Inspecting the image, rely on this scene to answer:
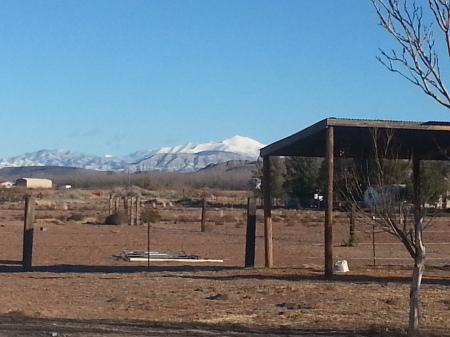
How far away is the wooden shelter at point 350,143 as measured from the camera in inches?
774

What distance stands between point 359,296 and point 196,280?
4.68 m

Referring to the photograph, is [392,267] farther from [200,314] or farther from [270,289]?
[200,314]

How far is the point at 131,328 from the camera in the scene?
13.2m

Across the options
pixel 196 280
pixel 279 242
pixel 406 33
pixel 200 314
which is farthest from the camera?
pixel 279 242

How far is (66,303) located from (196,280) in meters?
4.47

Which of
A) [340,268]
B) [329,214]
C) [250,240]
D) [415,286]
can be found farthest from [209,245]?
[415,286]

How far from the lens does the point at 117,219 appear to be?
50.7 metres

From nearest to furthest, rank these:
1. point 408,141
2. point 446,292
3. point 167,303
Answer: point 167,303 < point 446,292 < point 408,141

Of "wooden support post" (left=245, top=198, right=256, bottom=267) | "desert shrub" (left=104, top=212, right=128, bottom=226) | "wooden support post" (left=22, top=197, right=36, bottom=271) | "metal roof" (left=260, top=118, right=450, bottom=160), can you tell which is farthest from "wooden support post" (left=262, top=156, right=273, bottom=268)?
"desert shrub" (left=104, top=212, right=128, bottom=226)

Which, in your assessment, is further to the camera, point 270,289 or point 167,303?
point 270,289

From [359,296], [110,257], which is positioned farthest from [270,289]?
[110,257]

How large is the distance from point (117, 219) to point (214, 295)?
111 ft

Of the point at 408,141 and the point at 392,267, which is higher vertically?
the point at 408,141

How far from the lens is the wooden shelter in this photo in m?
19.7
